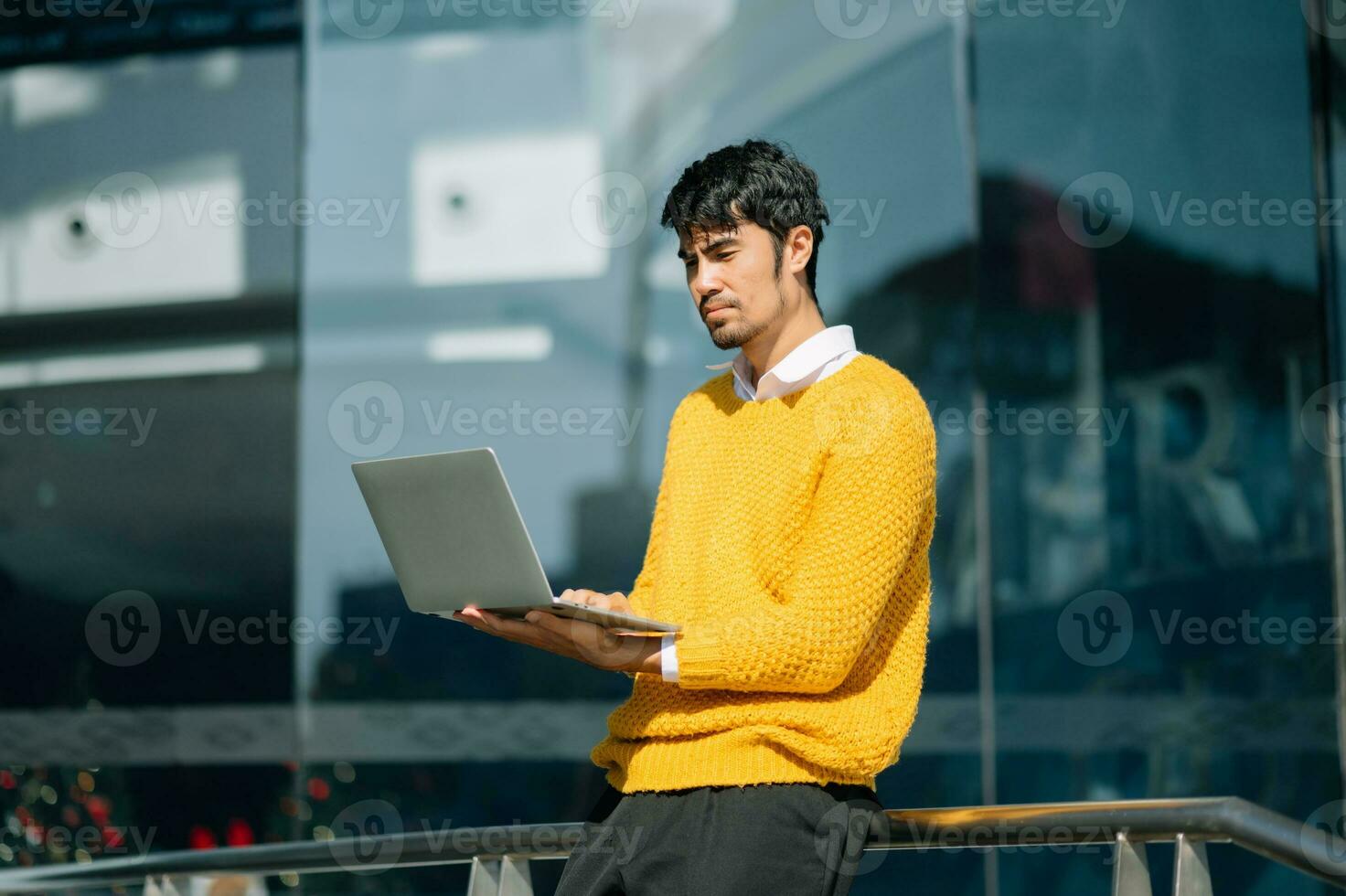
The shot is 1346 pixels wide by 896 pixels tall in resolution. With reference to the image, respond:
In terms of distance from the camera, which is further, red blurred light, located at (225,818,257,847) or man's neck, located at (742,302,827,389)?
red blurred light, located at (225,818,257,847)

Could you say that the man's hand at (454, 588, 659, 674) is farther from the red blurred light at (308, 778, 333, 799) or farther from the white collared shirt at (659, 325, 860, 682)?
the red blurred light at (308, 778, 333, 799)

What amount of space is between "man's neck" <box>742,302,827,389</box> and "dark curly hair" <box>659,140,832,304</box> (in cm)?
8

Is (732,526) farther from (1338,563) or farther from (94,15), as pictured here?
(94,15)

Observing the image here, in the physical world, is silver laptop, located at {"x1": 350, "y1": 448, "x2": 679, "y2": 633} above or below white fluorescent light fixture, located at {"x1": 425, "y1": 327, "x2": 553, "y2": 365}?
below

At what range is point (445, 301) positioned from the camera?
4.74m

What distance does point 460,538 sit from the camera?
174 centimetres

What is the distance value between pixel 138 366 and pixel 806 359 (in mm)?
3543

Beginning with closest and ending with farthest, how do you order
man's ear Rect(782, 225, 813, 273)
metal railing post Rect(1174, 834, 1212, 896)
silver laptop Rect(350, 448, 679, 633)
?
1. silver laptop Rect(350, 448, 679, 633)
2. metal railing post Rect(1174, 834, 1212, 896)
3. man's ear Rect(782, 225, 813, 273)

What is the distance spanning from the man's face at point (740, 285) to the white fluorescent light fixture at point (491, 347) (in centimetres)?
281

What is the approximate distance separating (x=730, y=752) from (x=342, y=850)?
0.86 meters

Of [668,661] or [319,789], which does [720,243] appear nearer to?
[668,661]

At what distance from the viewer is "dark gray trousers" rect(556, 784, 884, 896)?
1.68 m

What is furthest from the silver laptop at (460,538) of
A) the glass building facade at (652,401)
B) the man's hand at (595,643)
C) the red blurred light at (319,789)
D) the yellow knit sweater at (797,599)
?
the red blurred light at (319,789)

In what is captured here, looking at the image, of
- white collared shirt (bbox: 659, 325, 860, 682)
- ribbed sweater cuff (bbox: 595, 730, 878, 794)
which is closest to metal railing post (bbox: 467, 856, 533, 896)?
ribbed sweater cuff (bbox: 595, 730, 878, 794)
